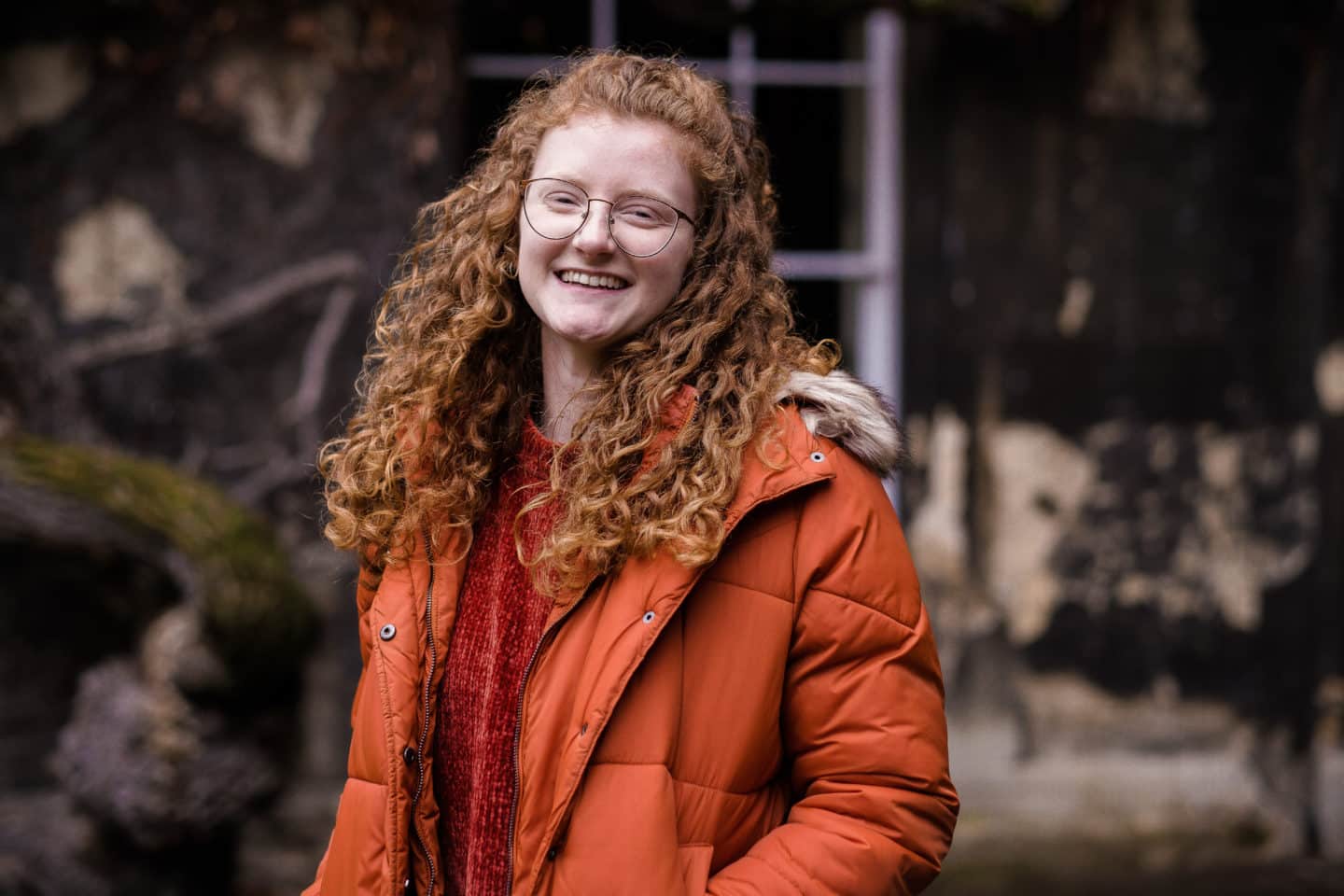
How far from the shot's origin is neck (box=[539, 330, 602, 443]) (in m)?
1.75

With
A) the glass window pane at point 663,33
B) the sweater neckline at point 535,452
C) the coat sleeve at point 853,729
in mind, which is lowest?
the coat sleeve at point 853,729

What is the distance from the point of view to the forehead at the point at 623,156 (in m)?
1.63

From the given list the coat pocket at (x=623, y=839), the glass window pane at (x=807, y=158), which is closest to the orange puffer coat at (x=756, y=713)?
the coat pocket at (x=623, y=839)

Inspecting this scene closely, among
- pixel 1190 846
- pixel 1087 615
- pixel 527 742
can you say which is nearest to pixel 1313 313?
pixel 1087 615

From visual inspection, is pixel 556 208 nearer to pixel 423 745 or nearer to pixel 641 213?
pixel 641 213

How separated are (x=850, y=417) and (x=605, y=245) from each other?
0.39 metres

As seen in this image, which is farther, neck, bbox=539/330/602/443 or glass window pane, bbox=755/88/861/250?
glass window pane, bbox=755/88/861/250

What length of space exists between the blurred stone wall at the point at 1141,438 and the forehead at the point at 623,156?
8.86ft

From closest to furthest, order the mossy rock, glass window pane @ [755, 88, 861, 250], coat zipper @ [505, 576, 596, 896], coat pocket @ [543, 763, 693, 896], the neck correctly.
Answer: coat pocket @ [543, 763, 693, 896] < coat zipper @ [505, 576, 596, 896] < the neck < the mossy rock < glass window pane @ [755, 88, 861, 250]

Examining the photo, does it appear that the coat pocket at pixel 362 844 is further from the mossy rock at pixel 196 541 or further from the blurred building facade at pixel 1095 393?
the blurred building facade at pixel 1095 393

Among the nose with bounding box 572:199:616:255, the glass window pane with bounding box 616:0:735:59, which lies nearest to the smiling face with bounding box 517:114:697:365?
the nose with bounding box 572:199:616:255

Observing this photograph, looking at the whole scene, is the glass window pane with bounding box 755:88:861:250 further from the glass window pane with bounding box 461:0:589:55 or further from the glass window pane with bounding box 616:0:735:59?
the glass window pane with bounding box 461:0:589:55

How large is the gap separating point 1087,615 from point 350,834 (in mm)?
3197

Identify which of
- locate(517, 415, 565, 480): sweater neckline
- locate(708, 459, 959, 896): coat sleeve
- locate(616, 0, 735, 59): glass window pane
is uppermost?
locate(616, 0, 735, 59): glass window pane
